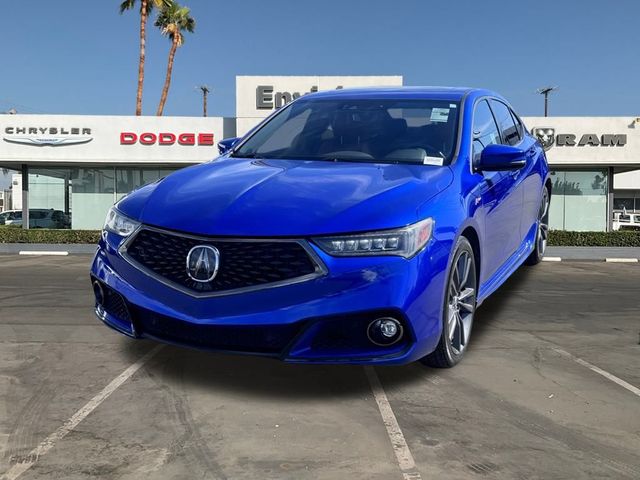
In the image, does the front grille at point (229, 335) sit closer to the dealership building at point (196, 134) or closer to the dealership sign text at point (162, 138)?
the dealership building at point (196, 134)

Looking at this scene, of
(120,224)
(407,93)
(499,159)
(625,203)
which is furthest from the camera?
(625,203)

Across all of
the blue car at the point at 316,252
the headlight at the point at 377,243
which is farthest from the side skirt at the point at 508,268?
the headlight at the point at 377,243

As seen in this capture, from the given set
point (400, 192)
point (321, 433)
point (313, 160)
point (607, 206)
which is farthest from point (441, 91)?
point (607, 206)

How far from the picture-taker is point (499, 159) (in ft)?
12.8

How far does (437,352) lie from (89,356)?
2446mm

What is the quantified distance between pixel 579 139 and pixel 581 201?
2588 millimetres

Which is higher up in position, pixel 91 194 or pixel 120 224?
pixel 91 194

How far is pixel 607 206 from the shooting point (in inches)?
854

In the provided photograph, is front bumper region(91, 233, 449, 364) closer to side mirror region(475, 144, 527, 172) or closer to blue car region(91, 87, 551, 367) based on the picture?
blue car region(91, 87, 551, 367)

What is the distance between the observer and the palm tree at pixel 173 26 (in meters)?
35.0

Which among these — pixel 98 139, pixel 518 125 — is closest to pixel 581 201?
pixel 518 125

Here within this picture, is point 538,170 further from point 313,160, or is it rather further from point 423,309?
point 423,309

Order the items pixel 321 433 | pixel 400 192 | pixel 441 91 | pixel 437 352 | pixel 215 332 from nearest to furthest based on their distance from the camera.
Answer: pixel 321 433 → pixel 215 332 → pixel 400 192 → pixel 437 352 → pixel 441 91

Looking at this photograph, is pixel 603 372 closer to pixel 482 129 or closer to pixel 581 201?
pixel 482 129
